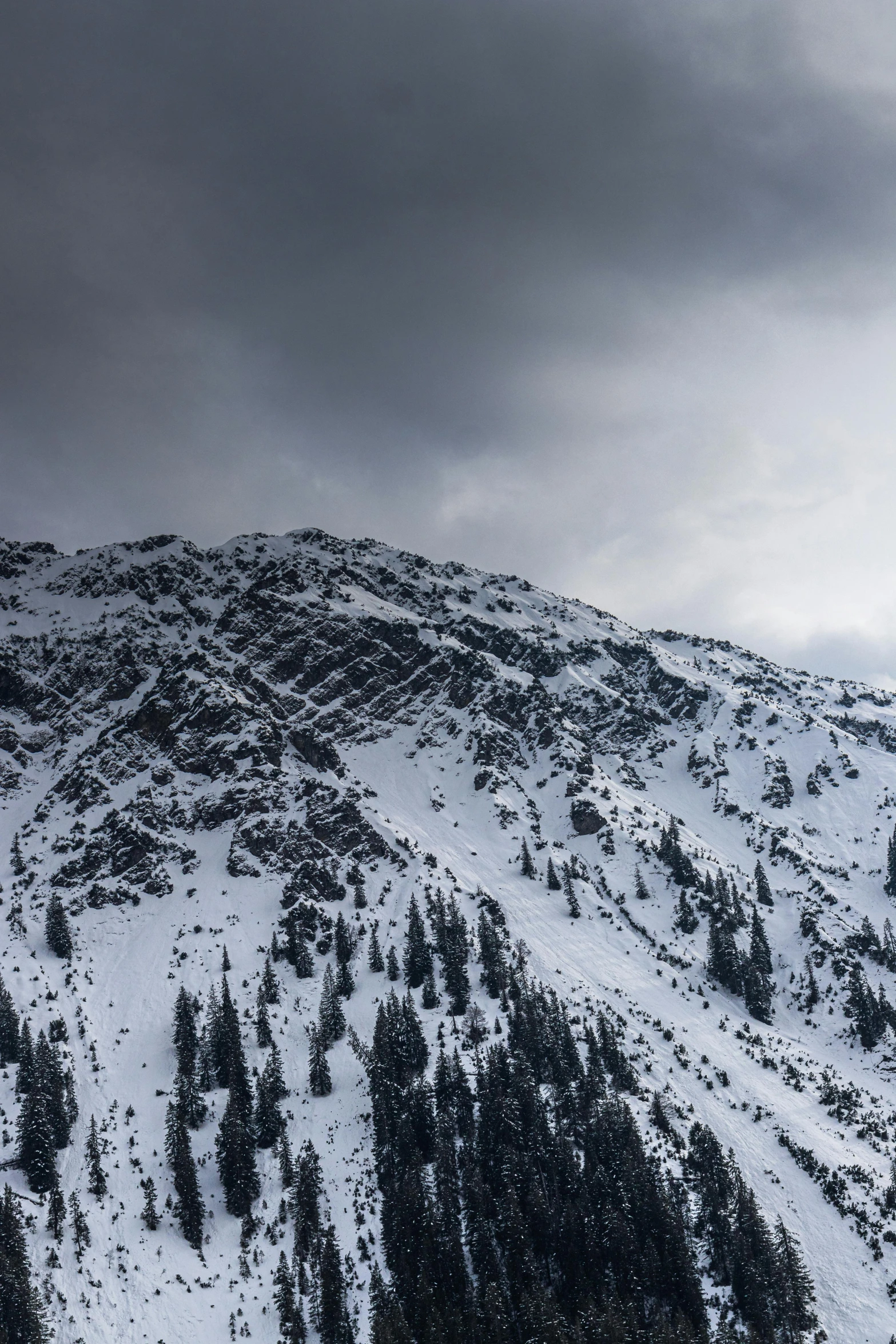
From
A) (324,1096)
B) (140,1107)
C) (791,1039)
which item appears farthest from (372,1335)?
(791,1039)

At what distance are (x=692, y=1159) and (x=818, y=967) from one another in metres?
73.0

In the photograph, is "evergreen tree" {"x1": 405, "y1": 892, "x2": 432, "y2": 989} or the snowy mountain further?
"evergreen tree" {"x1": 405, "y1": 892, "x2": 432, "y2": 989}

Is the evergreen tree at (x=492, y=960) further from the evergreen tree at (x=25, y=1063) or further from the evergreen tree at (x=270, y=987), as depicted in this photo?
the evergreen tree at (x=25, y=1063)

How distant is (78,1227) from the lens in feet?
303

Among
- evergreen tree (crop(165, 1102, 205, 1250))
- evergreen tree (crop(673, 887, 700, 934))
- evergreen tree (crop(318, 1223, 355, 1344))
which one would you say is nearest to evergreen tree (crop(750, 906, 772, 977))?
evergreen tree (crop(673, 887, 700, 934))

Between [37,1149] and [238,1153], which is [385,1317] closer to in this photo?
[238,1153]

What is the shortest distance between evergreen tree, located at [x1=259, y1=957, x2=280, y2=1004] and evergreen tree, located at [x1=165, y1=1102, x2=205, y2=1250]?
29672mm

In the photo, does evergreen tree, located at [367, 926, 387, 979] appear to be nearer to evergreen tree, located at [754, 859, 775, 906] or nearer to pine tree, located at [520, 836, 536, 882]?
pine tree, located at [520, 836, 536, 882]

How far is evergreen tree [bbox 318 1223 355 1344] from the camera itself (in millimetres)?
83938

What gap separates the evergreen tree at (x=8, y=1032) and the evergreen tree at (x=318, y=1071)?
4349 centimetres

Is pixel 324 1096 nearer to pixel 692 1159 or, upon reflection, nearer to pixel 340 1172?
pixel 340 1172

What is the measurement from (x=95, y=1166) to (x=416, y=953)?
201 feet

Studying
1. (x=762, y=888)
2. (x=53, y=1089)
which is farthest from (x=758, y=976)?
(x=53, y=1089)

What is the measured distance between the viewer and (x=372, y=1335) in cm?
8050
